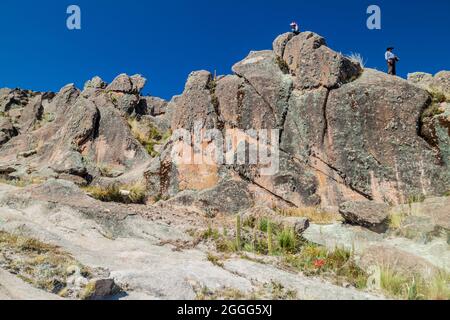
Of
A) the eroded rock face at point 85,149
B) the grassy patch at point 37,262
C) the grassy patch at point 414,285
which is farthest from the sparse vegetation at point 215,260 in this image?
the eroded rock face at point 85,149

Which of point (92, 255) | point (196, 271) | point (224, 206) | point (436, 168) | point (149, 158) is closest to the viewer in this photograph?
point (196, 271)

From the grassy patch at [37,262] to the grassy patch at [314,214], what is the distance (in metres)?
7.98

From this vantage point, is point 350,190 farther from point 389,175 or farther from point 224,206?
point 224,206

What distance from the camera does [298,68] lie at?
60.3ft

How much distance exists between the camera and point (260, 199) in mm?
16578

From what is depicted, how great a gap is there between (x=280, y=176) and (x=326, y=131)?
7.86ft

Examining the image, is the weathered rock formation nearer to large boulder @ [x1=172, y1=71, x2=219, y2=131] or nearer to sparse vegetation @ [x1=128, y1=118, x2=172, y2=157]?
large boulder @ [x1=172, y1=71, x2=219, y2=131]

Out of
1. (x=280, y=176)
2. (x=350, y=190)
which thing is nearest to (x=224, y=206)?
(x=280, y=176)

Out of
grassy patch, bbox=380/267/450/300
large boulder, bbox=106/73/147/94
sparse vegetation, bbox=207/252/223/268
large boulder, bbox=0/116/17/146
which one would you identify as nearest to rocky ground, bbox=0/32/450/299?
grassy patch, bbox=380/267/450/300

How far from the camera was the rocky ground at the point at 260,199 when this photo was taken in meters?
8.32

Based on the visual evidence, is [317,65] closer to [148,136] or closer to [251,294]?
[251,294]

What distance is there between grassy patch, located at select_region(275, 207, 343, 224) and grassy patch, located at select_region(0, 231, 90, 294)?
7.98 meters

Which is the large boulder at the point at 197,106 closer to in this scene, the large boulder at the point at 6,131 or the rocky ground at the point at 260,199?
the rocky ground at the point at 260,199
